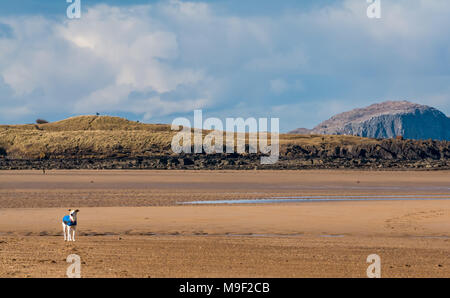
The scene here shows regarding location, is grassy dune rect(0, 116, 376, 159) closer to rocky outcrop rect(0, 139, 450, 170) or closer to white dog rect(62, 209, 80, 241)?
rocky outcrop rect(0, 139, 450, 170)

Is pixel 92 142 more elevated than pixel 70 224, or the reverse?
pixel 92 142

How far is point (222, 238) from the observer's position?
17.0m

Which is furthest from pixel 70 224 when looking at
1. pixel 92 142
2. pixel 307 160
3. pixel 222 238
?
pixel 92 142

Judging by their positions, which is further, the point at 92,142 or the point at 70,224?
the point at 92,142

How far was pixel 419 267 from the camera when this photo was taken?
493 inches

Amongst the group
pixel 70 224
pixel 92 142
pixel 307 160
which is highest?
pixel 92 142

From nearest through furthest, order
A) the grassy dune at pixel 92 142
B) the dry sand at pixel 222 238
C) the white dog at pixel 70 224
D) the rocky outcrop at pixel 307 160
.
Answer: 1. the dry sand at pixel 222 238
2. the white dog at pixel 70 224
3. the rocky outcrop at pixel 307 160
4. the grassy dune at pixel 92 142

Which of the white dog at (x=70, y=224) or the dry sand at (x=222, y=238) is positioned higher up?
the white dog at (x=70, y=224)

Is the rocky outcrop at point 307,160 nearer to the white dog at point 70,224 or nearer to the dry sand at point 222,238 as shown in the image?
the dry sand at point 222,238

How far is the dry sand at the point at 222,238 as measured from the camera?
483 inches

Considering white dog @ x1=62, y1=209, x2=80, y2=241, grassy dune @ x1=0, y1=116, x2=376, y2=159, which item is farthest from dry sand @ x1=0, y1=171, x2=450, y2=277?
grassy dune @ x1=0, y1=116, x2=376, y2=159

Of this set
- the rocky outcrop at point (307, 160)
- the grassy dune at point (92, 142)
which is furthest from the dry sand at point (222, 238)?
the grassy dune at point (92, 142)

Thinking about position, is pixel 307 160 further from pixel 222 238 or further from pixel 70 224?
pixel 70 224

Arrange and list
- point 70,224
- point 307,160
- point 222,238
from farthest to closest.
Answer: point 307,160 → point 222,238 → point 70,224
